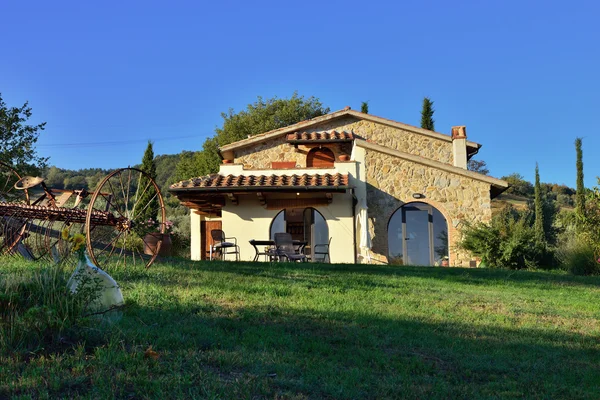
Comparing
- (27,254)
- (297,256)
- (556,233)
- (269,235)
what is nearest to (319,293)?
(27,254)

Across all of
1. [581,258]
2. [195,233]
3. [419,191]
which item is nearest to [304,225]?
[419,191]

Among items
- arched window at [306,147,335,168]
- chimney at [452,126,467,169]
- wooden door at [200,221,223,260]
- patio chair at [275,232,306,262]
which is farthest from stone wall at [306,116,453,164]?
patio chair at [275,232,306,262]

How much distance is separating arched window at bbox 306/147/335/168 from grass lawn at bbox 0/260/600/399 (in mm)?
12166

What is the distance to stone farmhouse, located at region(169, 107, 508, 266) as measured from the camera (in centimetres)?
1557

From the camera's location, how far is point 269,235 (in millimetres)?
15922

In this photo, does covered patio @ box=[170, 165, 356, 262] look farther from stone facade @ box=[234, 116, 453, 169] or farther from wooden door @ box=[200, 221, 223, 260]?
stone facade @ box=[234, 116, 453, 169]

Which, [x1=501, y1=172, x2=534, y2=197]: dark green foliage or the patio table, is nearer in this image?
the patio table

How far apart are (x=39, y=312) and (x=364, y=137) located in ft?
58.5

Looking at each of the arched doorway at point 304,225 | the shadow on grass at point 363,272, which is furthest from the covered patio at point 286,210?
the shadow on grass at point 363,272

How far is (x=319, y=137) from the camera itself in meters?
19.3

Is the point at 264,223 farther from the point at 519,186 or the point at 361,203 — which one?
the point at 519,186


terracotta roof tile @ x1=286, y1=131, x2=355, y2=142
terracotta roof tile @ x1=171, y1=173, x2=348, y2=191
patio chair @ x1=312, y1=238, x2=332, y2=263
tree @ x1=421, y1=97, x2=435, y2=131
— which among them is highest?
tree @ x1=421, y1=97, x2=435, y2=131

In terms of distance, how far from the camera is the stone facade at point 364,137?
1998 centimetres

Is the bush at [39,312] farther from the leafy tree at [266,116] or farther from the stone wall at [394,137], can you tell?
the leafy tree at [266,116]
